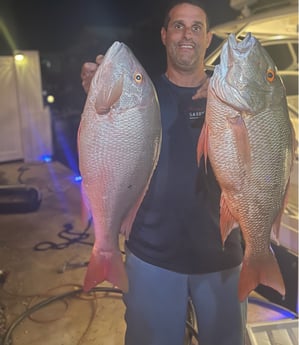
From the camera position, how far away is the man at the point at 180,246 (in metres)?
1.30

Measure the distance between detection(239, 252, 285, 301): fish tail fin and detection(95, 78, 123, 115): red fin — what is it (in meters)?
0.57

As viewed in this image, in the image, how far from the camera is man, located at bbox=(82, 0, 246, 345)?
130cm

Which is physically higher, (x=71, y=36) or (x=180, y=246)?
(x=71, y=36)

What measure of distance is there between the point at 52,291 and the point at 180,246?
7.07ft

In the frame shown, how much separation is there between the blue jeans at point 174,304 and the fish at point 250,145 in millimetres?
267

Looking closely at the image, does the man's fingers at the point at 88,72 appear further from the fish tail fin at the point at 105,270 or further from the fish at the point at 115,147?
the fish tail fin at the point at 105,270

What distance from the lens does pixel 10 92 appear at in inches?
319

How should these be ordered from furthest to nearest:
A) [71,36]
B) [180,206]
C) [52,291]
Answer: [71,36] → [52,291] → [180,206]

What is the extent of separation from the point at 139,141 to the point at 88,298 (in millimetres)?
2300

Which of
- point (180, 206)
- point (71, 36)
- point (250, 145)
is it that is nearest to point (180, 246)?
point (180, 206)

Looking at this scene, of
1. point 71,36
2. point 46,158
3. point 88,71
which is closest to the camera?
point 88,71

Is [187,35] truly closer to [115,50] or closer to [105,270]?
[115,50]

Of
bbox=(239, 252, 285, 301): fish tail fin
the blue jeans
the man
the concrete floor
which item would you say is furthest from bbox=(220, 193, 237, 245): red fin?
the concrete floor

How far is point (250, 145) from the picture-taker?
101 centimetres
